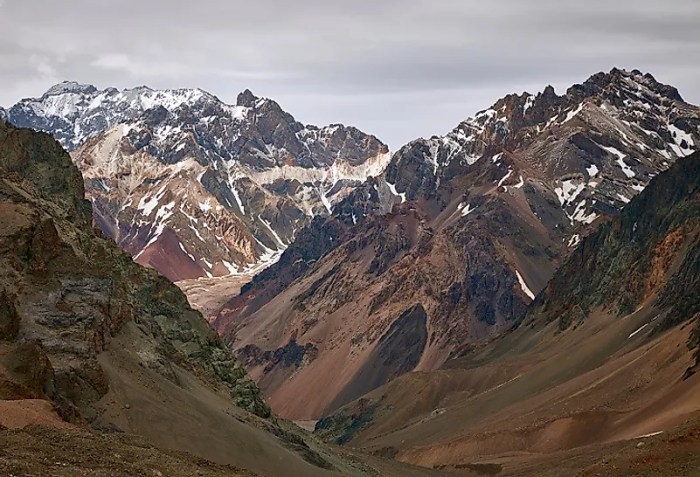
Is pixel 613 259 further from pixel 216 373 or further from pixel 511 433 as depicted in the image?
pixel 216 373

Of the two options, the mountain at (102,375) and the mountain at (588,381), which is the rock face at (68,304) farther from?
the mountain at (588,381)

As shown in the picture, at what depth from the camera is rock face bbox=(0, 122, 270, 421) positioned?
46.4m

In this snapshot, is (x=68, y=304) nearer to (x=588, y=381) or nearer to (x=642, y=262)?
(x=588, y=381)

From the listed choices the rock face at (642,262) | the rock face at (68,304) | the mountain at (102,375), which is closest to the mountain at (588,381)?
the rock face at (642,262)

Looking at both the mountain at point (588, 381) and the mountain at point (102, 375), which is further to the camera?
the mountain at point (588, 381)

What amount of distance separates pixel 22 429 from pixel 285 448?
84.5 ft

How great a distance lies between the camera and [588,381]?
345 feet

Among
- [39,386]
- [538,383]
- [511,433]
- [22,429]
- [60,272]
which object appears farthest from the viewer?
[538,383]

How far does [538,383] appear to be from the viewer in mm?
121062

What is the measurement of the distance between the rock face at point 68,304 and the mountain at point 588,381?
30.5 meters

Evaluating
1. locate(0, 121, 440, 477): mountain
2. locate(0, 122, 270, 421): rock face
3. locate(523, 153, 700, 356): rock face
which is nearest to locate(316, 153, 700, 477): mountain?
locate(523, 153, 700, 356): rock face

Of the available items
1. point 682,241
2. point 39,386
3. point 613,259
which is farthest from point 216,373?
point 613,259

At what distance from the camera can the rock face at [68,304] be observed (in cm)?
4638

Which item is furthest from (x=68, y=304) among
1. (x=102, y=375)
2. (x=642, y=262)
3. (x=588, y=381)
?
(x=642, y=262)
